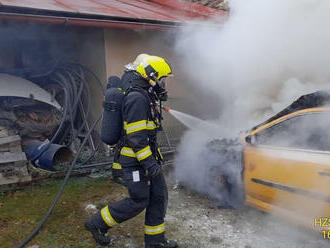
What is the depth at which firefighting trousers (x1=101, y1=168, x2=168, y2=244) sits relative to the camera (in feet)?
10.3

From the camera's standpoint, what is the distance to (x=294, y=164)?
137 inches

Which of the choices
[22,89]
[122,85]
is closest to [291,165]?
[122,85]

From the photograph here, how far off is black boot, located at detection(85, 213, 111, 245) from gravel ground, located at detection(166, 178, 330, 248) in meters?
0.82

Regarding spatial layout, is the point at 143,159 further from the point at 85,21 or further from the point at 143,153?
the point at 85,21

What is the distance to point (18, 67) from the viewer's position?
7344mm

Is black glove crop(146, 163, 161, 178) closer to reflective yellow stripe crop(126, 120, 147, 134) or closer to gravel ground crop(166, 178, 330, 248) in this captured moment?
reflective yellow stripe crop(126, 120, 147, 134)

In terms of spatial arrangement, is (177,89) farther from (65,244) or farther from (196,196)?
(65,244)

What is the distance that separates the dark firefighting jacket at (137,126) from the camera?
302cm

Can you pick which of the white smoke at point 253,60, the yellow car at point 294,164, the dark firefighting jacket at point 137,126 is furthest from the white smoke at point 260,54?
the dark firefighting jacket at point 137,126

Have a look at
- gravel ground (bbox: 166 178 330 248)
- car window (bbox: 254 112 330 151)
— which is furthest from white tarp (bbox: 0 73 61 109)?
car window (bbox: 254 112 330 151)

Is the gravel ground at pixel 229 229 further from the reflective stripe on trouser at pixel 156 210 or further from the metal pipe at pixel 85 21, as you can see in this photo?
the metal pipe at pixel 85 21

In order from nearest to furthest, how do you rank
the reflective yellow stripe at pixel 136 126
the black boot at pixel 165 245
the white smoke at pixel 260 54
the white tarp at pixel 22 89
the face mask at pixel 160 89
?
the reflective yellow stripe at pixel 136 126
the face mask at pixel 160 89
the black boot at pixel 165 245
the white smoke at pixel 260 54
the white tarp at pixel 22 89

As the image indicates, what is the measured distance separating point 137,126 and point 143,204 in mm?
813

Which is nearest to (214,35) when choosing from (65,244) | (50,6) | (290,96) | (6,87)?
(290,96)
